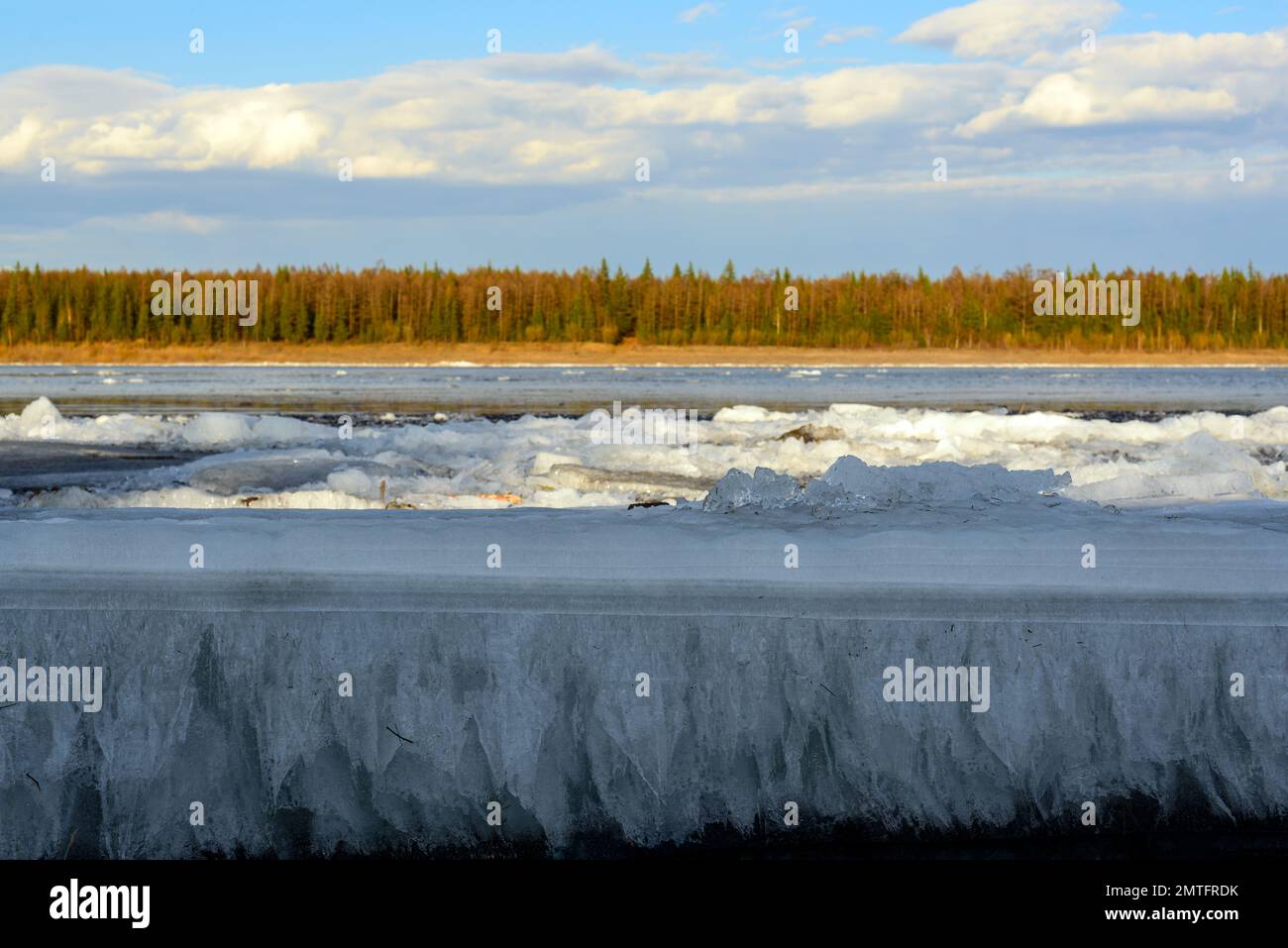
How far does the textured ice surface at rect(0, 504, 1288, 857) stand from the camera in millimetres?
2869

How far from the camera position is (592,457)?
9875 millimetres

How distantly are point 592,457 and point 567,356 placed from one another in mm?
67837

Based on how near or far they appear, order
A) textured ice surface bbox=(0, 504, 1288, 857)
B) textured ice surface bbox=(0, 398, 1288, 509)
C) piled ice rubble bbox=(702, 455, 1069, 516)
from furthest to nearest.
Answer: textured ice surface bbox=(0, 398, 1288, 509) → piled ice rubble bbox=(702, 455, 1069, 516) → textured ice surface bbox=(0, 504, 1288, 857)

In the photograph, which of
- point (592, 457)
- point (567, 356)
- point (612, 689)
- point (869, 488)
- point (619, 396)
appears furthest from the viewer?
point (567, 356)

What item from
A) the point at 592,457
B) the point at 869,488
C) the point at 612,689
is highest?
the point at 869,488

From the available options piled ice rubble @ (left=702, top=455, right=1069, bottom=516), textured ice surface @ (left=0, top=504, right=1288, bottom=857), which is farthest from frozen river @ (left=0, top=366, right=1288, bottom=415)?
textured ice surface @ (left=0, top=504, right=1288, bottom=857)

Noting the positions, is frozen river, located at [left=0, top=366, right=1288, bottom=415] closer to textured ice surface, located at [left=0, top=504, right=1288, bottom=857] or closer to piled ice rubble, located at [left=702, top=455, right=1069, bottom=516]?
piled ice rubble, located at [left=702, top=455, right=1069, bottom=516]

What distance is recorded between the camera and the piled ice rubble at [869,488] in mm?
3354

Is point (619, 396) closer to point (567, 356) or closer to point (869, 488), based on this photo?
point (869, 488)

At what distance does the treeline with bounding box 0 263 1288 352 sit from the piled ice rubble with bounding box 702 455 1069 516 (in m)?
82.7

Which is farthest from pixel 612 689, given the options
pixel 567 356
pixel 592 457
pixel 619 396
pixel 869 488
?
pixel 567 356

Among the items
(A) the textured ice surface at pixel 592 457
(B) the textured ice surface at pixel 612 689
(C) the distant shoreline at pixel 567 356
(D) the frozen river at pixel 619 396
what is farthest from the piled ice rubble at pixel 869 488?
(C) the distant shoreline at pixel 567 356

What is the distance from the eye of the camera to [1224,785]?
291cm
